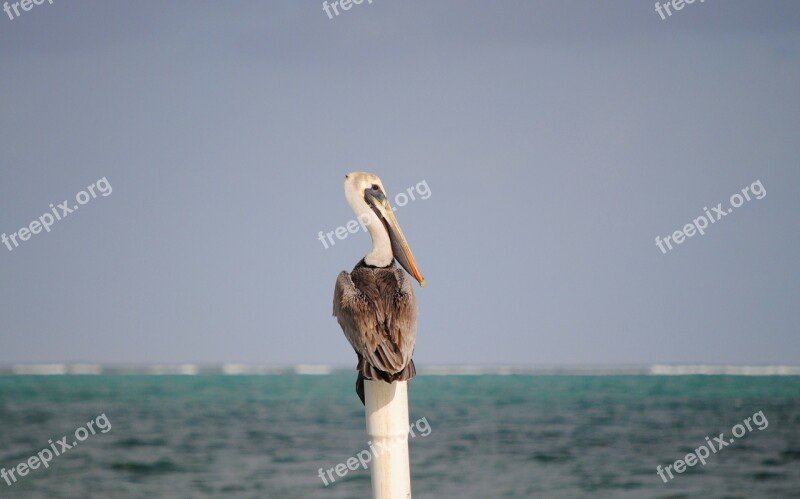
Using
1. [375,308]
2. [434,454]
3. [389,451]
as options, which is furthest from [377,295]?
[434,454]

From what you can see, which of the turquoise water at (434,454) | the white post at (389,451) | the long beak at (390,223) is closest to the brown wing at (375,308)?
the long beak at (390,223)

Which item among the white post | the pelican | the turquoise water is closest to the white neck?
the pelican

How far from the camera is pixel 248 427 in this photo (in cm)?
2388

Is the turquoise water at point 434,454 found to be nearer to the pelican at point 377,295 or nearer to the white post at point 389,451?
the pelican at point 377,295

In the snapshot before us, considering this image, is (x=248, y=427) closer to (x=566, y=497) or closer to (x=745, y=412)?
(x=566, y=497)

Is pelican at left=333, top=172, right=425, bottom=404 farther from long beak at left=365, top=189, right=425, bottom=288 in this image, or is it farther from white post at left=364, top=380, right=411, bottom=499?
white post at left=364, top=380, right=411, bottom=499

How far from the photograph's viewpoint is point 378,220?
4.32 m

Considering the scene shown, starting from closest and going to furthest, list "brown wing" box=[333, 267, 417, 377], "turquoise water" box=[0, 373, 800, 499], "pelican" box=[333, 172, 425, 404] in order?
"pelican" box=[333, 172, 425, 404]
"brown wing" box=[333, 267, 417, 377]
"turquoise water" box=[0, 373, 800, 499]

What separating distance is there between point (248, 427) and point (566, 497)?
12.0 m

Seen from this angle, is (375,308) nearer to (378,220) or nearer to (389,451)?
(378,220)

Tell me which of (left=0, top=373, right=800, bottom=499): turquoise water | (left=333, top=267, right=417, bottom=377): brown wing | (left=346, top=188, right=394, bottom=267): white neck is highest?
(left=346, top=188, right=394, bottom=267): white neck

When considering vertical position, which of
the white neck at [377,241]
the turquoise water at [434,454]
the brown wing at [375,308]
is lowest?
the turquoise water at [434,454]

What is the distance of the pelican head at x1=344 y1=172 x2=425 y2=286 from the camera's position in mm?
4270

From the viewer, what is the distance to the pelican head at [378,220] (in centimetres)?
427
